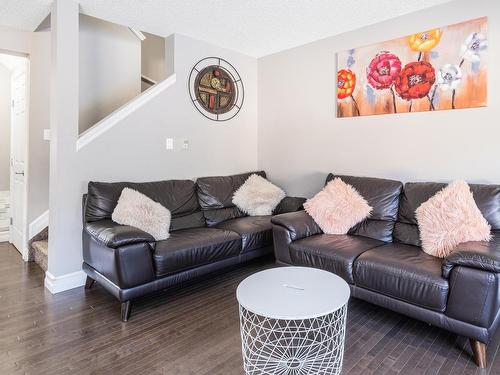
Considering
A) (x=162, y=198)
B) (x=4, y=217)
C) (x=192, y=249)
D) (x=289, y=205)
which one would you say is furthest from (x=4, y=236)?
(x=289, y=205)

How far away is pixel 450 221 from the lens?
2.24 m

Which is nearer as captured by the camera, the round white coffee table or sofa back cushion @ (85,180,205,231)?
the round white coffee table

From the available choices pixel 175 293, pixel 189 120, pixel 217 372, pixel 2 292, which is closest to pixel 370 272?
pixel 217 372

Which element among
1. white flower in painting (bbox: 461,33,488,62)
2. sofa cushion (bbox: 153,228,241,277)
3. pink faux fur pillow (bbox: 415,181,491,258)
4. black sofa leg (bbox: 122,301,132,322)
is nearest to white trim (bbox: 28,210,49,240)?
sofa cushion (bbox: 153,228,241,277)

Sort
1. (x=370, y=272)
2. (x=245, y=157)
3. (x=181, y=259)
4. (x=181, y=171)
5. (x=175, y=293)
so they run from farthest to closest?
(x=245, y=157) → (x=181, y=171) → (x=175, y=293) → (x=181, y=259) → (x=370, y=272)

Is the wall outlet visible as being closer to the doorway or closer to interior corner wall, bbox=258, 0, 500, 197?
interior corner wall, bbox=258, 0, 500, 197

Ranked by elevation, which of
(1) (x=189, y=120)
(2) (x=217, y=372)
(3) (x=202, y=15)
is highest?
(3) (x=202, y=15)

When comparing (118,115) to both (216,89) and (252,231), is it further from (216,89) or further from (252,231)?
(252,231)

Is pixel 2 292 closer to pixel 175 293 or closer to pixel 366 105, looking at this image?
pixel 175 293

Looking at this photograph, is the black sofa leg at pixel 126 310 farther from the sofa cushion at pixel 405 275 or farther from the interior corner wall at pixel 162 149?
the sofa cushion at pixel 405 275

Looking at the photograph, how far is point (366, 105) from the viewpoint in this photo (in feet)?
10.7

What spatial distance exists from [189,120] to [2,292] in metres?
2.36

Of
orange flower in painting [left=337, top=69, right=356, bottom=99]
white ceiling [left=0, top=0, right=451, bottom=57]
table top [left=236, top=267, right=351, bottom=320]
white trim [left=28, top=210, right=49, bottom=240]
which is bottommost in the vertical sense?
table top [left=236, top=267, right=351, bottom=320]

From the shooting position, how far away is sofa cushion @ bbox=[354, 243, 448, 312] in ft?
6.33
